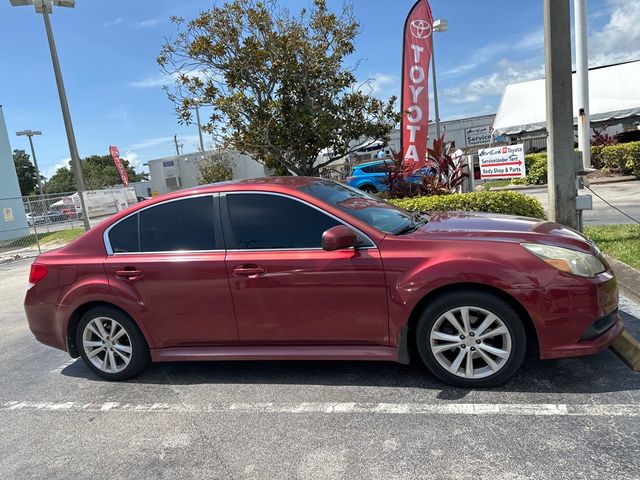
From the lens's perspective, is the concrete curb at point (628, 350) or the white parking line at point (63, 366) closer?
the concrete curb at point (628, 350)

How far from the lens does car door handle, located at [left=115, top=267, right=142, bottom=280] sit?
3997 mm

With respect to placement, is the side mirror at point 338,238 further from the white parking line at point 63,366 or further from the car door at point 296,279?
the white parking line at point 63,366

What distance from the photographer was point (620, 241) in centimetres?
668

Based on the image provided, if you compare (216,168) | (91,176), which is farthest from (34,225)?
(91,176)

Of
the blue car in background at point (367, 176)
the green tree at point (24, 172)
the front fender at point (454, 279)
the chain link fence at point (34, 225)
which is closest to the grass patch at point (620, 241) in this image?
the front fender at point (454, 279)

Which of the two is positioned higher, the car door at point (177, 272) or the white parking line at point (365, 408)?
the car door at point (177, 272)

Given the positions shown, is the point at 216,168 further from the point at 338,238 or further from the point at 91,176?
the point at 91,176

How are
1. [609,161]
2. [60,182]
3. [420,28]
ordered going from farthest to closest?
[60,182]
[609,161]
[420,28]

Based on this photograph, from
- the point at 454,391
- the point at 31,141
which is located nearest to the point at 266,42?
the point at 454,391

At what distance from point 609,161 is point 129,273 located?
1737 centimetres

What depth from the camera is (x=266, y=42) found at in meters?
8.37

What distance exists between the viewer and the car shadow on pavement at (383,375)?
3.40m

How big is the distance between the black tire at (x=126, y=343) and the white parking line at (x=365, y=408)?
1.17ft

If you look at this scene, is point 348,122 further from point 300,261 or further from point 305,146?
point 300,261
